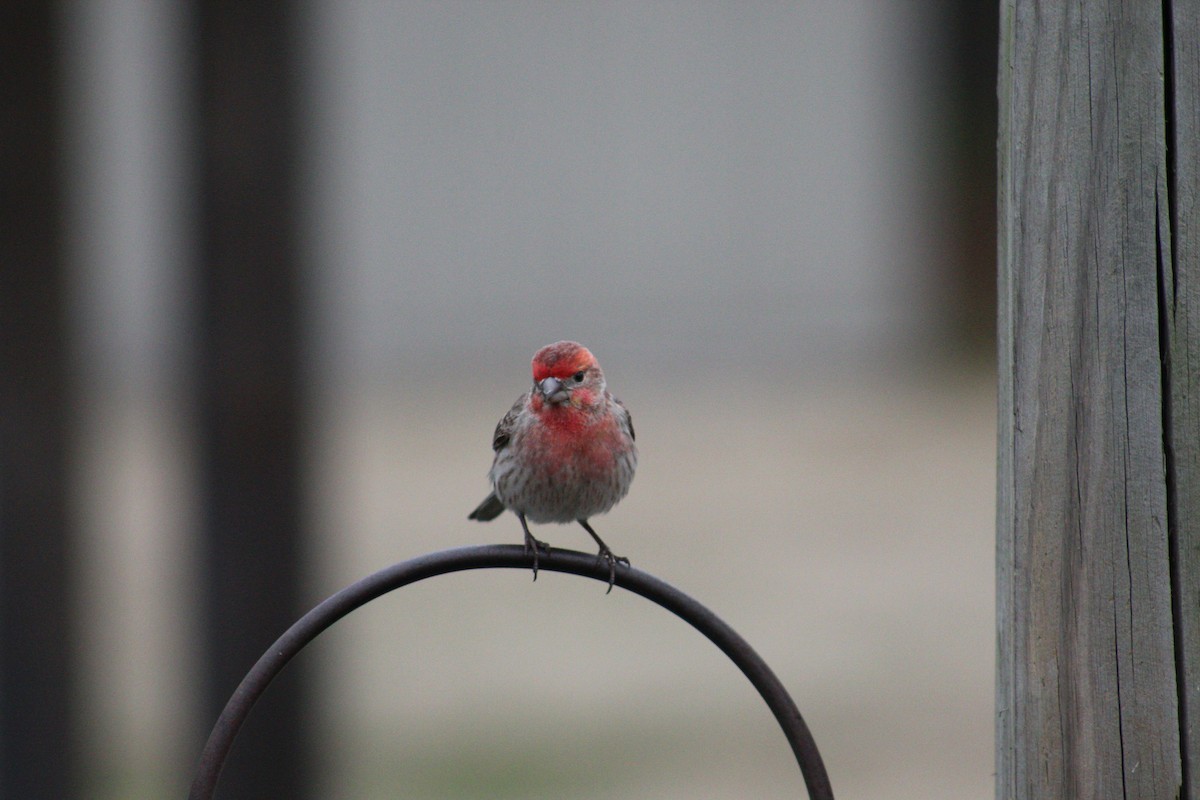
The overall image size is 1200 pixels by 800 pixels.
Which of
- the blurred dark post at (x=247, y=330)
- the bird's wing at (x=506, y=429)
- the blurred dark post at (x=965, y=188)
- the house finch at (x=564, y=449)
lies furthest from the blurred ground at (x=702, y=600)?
the house finch at (x=564, y=449)

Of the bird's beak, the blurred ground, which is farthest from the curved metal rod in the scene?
the blurred ground

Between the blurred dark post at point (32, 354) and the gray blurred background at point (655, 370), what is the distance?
1.74m

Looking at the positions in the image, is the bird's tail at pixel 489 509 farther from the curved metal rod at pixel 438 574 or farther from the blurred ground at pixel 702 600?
the curved metal rod at pixel 438 574

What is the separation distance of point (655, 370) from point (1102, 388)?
1260 centimetres

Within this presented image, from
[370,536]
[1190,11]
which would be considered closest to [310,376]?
[1190,11]

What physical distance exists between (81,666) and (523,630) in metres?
4.76

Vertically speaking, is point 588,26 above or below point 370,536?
above

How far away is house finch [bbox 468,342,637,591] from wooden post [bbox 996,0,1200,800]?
155 centimetres

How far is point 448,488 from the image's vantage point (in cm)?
1237

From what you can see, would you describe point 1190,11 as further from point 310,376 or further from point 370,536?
point 370,536

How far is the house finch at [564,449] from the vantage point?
11.1 ft

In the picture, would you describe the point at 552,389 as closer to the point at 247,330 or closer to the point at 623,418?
the point at 623,418

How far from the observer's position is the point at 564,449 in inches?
135

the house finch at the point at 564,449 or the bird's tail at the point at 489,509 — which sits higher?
the house finch at the point at 564,449
